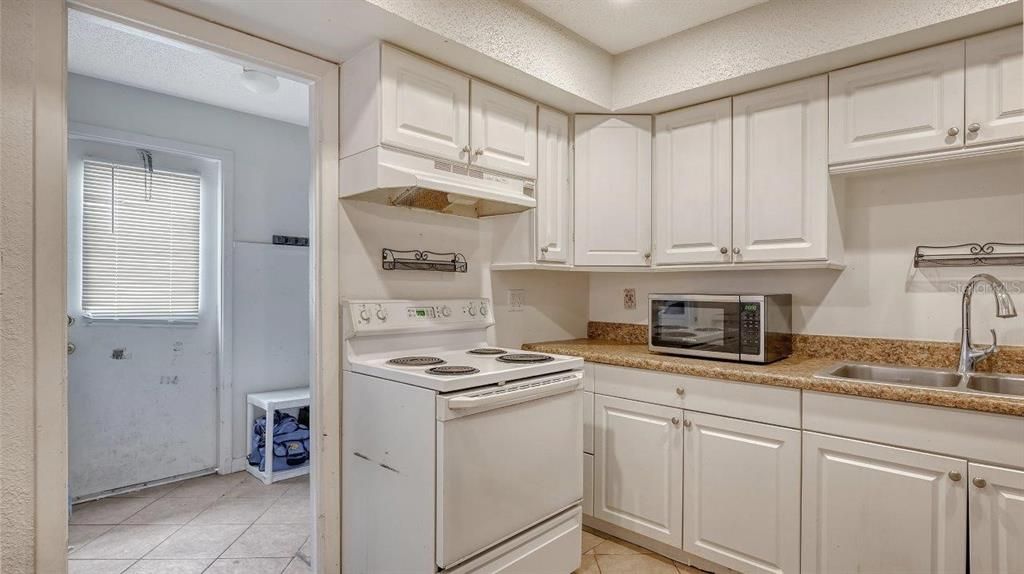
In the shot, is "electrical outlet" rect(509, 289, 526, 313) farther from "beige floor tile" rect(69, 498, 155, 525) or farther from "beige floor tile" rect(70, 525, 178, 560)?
"beige floor tile" rect(69, 498, 155, 525)

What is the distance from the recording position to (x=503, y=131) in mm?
2348

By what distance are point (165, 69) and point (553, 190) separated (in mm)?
2156

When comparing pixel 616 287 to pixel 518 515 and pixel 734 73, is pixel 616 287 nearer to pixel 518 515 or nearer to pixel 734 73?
pixel 734 73

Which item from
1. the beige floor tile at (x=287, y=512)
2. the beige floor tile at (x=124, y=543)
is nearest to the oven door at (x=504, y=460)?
the beige floor tile at (x=287, y=512)

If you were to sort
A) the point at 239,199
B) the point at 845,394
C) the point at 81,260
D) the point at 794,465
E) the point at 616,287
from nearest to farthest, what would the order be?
the point at 845,394 → the point at 794,465 → the point at 81,260 → the point at 616,287 → the point at 239,199

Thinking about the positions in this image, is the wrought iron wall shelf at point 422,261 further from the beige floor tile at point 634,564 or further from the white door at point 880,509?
the white door at point 880,509

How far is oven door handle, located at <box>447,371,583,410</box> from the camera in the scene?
1.61 metres

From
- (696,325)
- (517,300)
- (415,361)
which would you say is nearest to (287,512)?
(415,361)

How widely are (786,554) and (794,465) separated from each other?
1.12 feet

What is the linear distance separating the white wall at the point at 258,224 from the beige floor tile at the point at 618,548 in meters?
2.31

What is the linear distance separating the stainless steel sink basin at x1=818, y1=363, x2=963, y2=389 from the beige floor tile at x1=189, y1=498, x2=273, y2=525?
9.10 feet

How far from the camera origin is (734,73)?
2189 millimetres

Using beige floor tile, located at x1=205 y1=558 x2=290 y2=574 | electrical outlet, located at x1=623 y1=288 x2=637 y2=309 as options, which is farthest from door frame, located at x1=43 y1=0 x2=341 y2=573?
electrical outlet, located at x1=623 y1=288 x2=637 y2=309

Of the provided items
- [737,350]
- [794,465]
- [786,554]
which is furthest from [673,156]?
[786,554]
